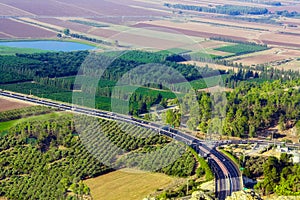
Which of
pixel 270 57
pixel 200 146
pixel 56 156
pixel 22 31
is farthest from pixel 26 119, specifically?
pixel 22 31

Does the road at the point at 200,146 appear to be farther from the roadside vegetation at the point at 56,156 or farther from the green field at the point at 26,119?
the green field at the point at 26,119

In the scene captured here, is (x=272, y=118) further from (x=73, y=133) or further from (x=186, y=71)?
(x=186, y=71)

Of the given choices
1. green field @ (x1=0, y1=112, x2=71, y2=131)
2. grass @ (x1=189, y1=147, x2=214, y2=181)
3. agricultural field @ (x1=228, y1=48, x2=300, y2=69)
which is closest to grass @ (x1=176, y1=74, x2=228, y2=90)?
agricultural field @ (x1=228, y1=48, x2=300, y2=69)

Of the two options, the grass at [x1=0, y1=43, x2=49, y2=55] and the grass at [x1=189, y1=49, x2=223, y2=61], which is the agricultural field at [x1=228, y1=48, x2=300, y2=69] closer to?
the grass at [x1=189, y1=49, x2=223, y2=61]

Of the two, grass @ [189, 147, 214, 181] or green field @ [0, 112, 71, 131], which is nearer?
grass @ [189, 147, 214, 181]

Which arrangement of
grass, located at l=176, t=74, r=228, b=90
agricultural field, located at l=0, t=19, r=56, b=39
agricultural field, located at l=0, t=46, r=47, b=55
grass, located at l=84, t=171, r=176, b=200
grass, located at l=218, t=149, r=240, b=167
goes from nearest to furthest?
grass, located at l=84, t=171, r=176, b=200 → grass, located at l=218, t=149, r=240, b=167 → grass, located at l=176, t=74, r=228, b=90 → agricultural field, located at l=0, t=46, r=47, b=55 → agricultural field, located at l=0, t=19, r=56, b=39

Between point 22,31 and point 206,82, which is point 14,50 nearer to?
point 22,31
